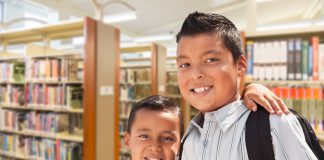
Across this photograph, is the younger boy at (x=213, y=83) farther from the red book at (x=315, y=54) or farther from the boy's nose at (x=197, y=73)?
the red book at (x=315, y=54)

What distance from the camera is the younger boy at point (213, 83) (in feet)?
2.13

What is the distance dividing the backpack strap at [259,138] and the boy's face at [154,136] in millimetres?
432

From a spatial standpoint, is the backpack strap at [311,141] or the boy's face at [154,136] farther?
the boy's face at [154,136]

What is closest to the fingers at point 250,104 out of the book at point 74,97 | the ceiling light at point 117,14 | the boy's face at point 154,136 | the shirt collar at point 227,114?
the shirt collar at point 227,114

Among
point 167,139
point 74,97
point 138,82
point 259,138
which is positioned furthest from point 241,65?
point 138,82

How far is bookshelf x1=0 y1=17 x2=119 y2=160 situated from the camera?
263cm

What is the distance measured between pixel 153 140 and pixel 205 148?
0.33 meters

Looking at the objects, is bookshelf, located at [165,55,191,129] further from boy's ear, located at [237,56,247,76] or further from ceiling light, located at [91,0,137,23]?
boy's ear, located at [237,56,247,76]

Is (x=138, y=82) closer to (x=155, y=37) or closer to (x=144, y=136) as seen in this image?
(x=144, y=136)

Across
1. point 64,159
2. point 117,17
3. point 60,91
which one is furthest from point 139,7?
point 64,159

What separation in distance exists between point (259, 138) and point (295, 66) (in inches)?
70.4

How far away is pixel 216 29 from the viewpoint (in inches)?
27.7

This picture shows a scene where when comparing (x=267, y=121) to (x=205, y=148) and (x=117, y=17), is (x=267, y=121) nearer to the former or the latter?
(x=205, y=148)

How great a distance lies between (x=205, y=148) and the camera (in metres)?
0.68
